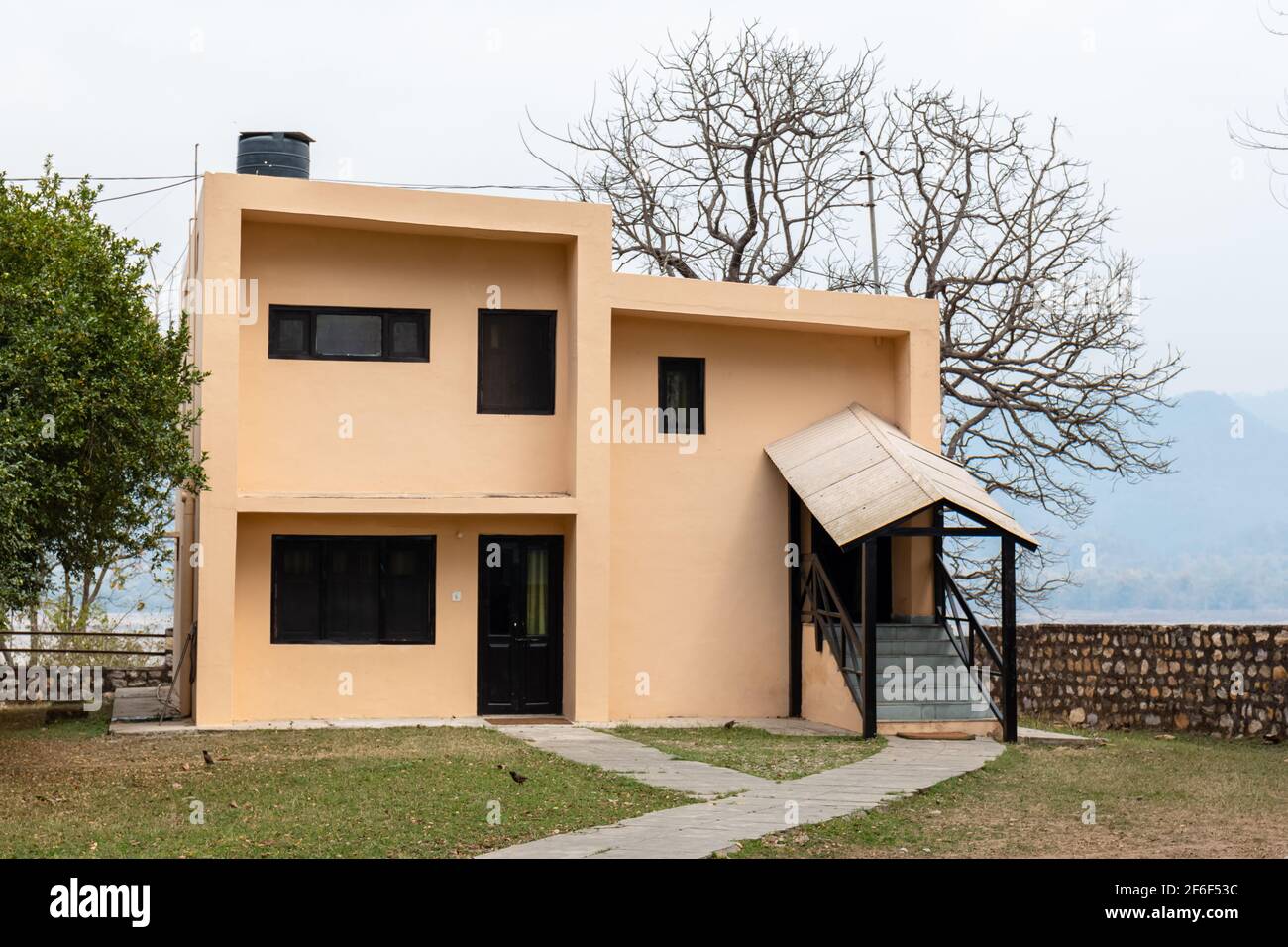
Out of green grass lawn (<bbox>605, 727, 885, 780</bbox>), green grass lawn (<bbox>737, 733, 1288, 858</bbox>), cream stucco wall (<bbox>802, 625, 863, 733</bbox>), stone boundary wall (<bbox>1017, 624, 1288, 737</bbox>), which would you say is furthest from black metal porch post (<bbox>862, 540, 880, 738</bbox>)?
stone boundary wall (<bbox>1017, 624, 1288, 737</bbox>)

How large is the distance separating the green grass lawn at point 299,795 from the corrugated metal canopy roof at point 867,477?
4.33m

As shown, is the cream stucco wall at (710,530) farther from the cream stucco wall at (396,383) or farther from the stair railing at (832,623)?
the cream stucco wall at (396,383)

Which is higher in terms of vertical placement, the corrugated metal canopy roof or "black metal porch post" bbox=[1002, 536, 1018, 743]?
the corrugated metal canopy roof

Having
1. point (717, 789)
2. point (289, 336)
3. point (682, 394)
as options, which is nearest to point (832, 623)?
point (682, 394)

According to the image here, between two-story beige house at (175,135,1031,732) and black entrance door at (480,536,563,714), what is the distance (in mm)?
27

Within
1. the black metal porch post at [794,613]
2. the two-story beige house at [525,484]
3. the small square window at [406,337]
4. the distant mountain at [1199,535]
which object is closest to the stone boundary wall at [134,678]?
the two-story beige house at [525,484]

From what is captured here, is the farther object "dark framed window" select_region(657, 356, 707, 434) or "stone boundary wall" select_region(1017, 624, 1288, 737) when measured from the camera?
"dark framed window" select_region(657, 356, 707, 434)

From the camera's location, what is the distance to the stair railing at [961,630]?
15.4 m

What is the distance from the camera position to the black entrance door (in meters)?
16.5

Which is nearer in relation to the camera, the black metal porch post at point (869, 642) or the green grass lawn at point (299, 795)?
the green grass lawn at point (299, 795)

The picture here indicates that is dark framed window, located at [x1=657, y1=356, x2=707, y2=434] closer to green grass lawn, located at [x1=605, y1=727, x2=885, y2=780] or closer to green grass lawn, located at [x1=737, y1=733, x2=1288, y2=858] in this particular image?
green grass lawn, located at [x1=605, y1=727, x2=885, y2=780]

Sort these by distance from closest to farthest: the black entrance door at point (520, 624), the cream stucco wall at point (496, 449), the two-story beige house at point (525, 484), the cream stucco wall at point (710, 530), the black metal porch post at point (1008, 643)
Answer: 1. the black metal porch post at point (1008, 643)
2. the two-story beige house at point (525, 484)
3. the cream stucco wall at point (496, 449)
4. the black entrance door at point (520, 624)
5. the cream stucco wall at point (710, 530)

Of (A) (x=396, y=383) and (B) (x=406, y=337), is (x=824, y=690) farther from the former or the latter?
(B) (x=406, y=337)

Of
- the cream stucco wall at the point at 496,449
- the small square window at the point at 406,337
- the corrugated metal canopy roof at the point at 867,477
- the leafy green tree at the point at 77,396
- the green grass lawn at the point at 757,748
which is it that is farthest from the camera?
the small square window at the point at 406,337
